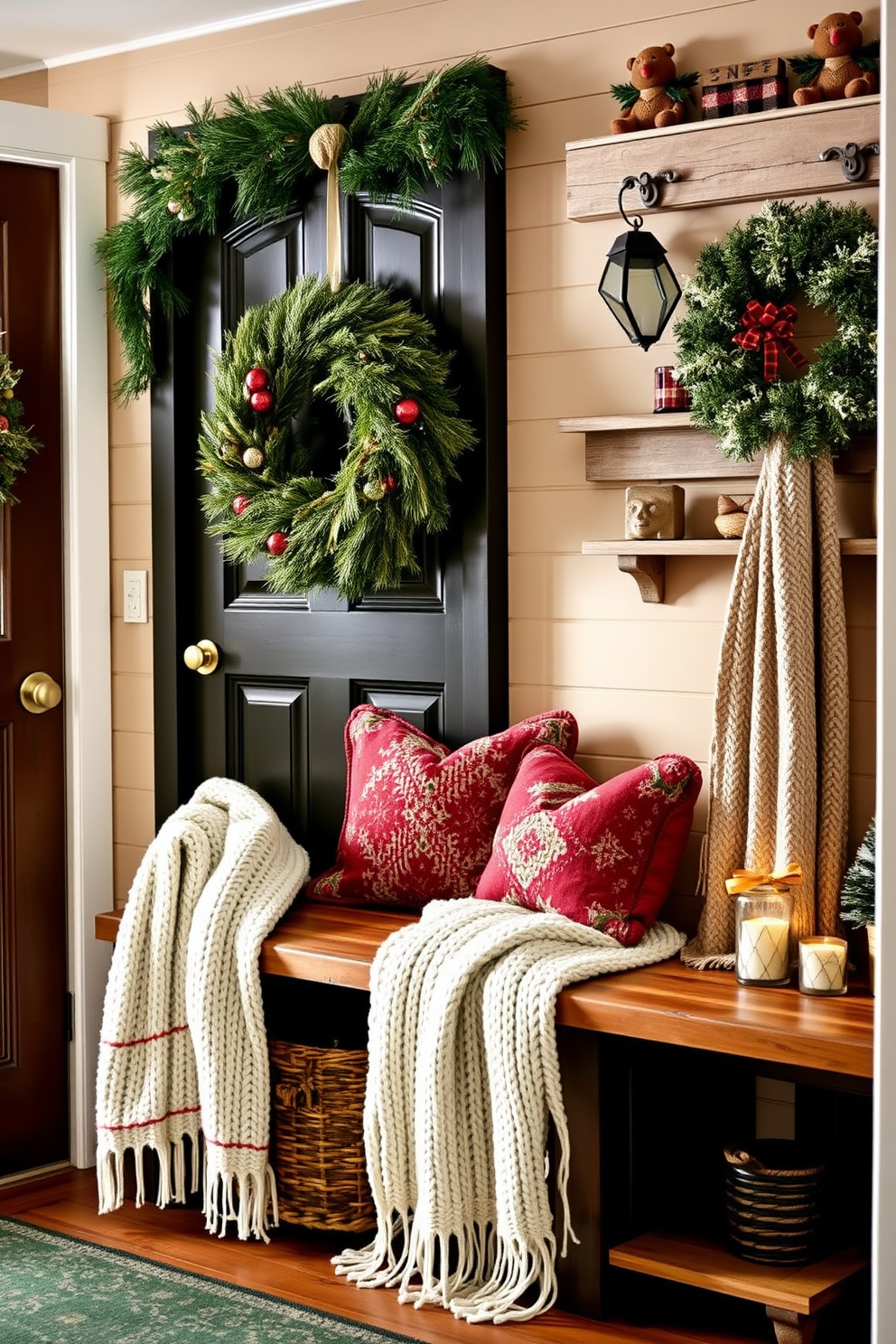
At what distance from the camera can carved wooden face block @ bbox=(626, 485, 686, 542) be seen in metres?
2.80

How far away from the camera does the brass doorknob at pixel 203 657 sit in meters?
3.49

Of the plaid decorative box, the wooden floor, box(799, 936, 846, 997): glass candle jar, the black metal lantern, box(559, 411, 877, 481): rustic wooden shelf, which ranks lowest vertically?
the wooden floor

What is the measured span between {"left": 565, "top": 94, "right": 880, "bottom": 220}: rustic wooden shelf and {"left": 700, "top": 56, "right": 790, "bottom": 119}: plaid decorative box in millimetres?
29

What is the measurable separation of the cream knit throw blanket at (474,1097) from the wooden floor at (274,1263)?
0.12 ft

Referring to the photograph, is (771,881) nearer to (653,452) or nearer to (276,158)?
(653,452)

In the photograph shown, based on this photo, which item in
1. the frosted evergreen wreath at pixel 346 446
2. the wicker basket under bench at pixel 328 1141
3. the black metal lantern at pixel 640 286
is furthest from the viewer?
the frosted evergreen wreath at pixel 346 446

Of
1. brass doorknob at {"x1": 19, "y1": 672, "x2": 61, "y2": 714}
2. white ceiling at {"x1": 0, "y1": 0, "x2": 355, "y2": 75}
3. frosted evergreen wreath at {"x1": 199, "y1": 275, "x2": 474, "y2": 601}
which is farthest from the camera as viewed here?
brass doorknob at {"x1": 19, "y1": 672, "x2": 61, "y2": 714}

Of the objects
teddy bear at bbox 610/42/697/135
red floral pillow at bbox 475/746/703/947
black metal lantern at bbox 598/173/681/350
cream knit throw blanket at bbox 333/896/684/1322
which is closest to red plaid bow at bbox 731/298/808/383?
black metal lantern at bbox 598/173/681/350

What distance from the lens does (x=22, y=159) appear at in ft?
11.1

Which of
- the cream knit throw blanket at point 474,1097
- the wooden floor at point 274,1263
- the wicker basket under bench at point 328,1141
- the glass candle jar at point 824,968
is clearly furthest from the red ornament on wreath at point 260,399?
the wooden floor at point 274,1263

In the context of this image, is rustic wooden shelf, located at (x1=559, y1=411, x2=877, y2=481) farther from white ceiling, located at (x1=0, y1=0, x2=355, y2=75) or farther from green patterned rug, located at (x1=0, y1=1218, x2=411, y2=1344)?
green patterned rug, located at (x1=0, y1=1218, x2=411, y2=1344)

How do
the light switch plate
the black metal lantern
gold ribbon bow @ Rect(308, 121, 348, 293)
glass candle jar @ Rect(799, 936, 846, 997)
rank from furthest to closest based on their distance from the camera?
1. the light switch plate
2. gold ribbon bow @ Rect(308, 121, 348, 293)
3. the black metal lantern
4. glass candle jar @ Rect(799, 936, 846, 997)

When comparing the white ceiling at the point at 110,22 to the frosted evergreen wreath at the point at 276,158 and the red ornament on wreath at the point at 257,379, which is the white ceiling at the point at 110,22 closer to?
the frosted evergreen wreath at the point at 276,158

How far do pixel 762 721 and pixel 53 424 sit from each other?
1744 mm
